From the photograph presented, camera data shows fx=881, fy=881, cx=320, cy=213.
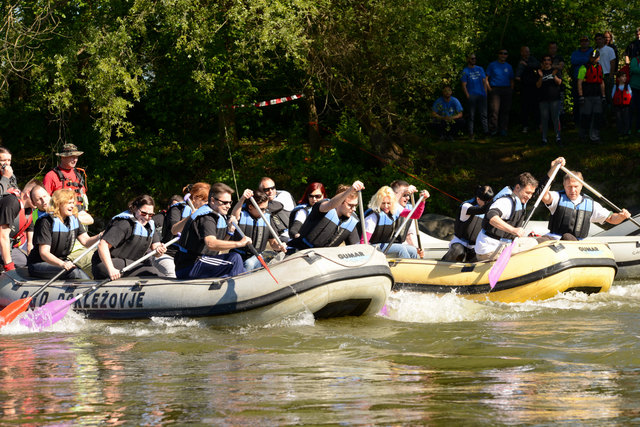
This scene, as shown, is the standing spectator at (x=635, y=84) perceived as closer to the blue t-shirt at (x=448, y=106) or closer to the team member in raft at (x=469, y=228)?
the blue t-shirt at (x=448, y=106)

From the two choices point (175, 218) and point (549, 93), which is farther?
point (549, 93)

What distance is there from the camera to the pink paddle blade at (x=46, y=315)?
7.98m

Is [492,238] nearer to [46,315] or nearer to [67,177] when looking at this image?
[46,315]

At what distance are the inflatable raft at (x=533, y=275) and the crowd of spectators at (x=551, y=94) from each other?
246 inches

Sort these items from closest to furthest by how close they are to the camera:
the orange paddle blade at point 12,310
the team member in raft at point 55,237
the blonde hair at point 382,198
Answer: the orange paddle blade at point 12,310
the team member in raft at point 55,237
the blonde hair at point 382,198

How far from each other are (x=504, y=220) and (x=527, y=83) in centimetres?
725

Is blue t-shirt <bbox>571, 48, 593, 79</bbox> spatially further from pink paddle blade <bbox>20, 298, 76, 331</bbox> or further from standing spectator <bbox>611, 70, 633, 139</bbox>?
pink paddle blade <bbox>20, 298, 76, 331</bbox>

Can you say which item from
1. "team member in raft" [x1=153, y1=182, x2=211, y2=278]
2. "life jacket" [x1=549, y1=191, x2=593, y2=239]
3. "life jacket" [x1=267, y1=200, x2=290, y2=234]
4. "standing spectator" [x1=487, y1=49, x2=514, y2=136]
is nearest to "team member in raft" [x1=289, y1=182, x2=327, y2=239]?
"life jacket" [x1=267, y1=200, x2=290, y2=234]

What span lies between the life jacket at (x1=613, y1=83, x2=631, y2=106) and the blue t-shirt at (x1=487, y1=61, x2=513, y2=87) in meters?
1.83

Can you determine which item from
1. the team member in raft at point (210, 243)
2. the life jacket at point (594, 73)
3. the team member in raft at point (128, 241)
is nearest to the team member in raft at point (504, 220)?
the team member in raft at point (210, 243)

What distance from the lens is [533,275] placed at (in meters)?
8.96

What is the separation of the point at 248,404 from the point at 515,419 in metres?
1.46

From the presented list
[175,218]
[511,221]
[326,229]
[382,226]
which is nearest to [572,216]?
[511,221]

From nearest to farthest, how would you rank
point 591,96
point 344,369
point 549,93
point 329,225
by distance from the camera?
point 344,369 → point 329,225 → point 591,96 → point 549,93
